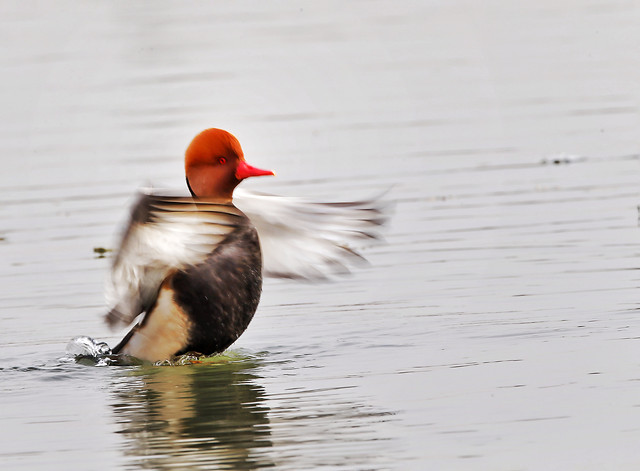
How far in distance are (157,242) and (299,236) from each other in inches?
54.3

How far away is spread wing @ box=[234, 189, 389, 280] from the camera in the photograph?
723 cm

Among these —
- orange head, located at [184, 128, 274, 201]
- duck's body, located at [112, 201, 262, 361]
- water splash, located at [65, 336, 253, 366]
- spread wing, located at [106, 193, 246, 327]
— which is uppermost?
orange head, located at [184, 128, 274, 201]

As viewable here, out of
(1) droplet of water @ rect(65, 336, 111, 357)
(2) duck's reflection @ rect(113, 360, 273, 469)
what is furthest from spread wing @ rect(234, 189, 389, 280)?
(1) droplet of water @ rect(65, 336, 111, 357)

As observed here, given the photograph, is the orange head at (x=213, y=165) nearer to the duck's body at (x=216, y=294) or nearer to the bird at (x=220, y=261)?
the bird at (x=220, y=261)

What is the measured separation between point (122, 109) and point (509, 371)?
1092 centimetres

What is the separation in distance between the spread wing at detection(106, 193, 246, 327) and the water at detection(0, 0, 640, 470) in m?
0.49

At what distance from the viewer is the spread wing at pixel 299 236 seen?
723 cm

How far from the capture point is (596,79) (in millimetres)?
16312

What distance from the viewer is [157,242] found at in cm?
620

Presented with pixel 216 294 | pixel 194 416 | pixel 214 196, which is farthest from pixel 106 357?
pixel 194 416

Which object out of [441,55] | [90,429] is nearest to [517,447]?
[90,429]

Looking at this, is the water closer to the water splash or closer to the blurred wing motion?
the water splash

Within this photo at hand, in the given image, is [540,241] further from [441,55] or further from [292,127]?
[441,55]

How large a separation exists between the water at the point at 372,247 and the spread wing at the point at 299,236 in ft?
1.40
